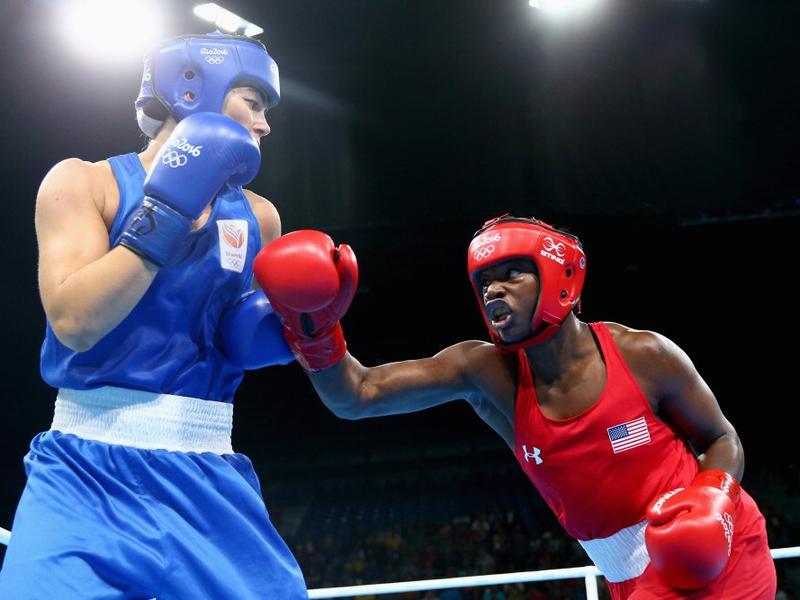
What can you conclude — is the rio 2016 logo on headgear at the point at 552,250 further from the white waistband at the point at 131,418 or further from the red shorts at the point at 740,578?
the white waistband at the point at 131,418

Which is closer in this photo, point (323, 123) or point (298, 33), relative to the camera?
point (298, 33)

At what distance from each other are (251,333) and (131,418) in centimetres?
30

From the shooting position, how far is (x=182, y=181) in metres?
1.47

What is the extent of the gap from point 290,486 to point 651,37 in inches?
297

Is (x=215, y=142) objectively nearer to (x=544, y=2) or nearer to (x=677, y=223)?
(x=544, y=2)

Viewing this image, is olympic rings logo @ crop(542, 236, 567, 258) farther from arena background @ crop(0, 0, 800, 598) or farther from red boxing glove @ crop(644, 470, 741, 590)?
arena background @ crop(0, 0, 800, 598)

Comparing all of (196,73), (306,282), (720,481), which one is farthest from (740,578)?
(196,73)

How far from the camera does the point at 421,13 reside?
7.66 metres

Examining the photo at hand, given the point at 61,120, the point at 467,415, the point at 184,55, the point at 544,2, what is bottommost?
the point at 467,415

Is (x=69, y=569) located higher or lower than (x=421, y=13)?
lower

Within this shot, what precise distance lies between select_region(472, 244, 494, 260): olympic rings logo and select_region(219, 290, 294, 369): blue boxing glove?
2.49 feet

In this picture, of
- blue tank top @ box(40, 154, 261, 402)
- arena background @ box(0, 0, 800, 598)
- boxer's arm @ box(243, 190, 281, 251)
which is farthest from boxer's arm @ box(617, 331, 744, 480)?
arena background @ box(0, 0, 800, 598)

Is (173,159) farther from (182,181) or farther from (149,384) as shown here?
(149,384)

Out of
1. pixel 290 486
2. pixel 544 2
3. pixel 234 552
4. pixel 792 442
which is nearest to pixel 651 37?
pixel 544 2
